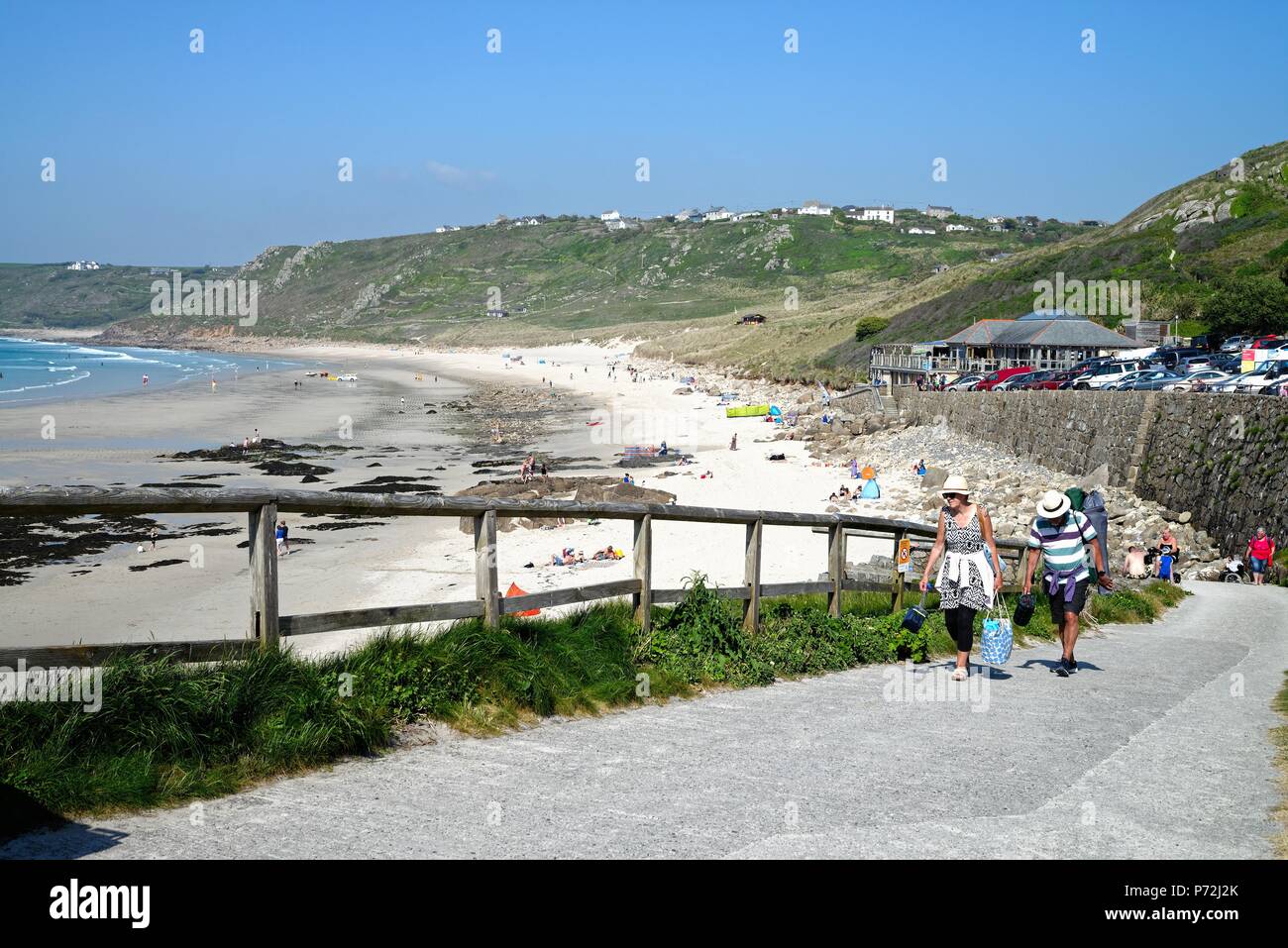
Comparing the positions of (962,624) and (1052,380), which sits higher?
(1052,380)

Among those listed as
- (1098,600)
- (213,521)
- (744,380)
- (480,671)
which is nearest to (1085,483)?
(1098,600)

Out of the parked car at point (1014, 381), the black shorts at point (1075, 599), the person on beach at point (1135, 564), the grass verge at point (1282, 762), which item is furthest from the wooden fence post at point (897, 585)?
the parked car at point (1014, 381)

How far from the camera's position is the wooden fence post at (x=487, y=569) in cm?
695

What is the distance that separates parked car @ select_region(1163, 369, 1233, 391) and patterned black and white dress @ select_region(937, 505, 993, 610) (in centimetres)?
2935

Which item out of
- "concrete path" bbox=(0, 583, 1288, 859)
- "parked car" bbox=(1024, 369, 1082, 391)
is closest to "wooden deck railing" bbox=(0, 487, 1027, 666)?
"concrete path" bbox=(0, 583, 1288, 859)

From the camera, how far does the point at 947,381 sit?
5831 cm

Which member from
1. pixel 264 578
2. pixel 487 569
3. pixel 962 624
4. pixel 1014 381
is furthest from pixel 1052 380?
pixel 264 578

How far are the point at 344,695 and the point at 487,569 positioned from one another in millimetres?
1283

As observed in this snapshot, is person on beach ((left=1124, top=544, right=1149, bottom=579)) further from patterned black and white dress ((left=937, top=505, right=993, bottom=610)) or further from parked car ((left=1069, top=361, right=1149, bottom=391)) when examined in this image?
parked car ((left=1069, top=361, right=1149, bottom=391))

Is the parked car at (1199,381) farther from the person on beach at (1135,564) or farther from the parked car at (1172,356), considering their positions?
the person on beach at (1135,564)

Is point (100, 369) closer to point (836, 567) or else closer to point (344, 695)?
point (836, 567)

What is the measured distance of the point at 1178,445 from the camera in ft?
97.2

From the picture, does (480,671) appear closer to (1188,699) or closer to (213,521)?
(1188,699)
